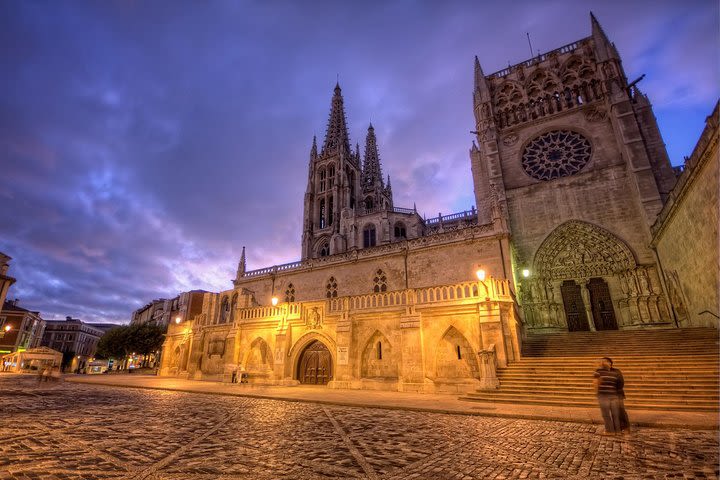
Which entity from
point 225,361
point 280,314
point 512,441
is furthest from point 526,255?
point 225,361

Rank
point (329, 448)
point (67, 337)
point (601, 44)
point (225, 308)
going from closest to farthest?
point (329, 448), point (225, 308), point (601, 44), point (67, 337)

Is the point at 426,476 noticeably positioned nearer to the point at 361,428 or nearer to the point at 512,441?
the point at 512,441

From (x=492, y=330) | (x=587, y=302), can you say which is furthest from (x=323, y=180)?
(x=492, y=330)

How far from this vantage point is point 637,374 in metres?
10.7

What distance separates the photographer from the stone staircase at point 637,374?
9195 millimetres

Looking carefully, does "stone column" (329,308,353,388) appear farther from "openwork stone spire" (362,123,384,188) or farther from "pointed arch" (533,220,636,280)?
"openwork stone spire" (362,123,384,188)

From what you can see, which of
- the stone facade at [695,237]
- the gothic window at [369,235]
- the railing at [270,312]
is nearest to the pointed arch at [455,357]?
the railing at [270,312]

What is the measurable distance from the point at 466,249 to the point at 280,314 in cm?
1303

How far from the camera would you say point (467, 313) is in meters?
14.0

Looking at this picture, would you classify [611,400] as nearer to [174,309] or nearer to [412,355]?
[412,355]

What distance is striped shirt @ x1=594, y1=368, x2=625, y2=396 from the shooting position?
6406mm

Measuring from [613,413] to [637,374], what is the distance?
6.36 m

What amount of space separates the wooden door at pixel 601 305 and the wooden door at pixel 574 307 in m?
0.60

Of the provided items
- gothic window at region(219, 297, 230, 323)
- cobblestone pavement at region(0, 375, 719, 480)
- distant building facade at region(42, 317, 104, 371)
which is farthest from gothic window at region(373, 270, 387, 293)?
distant building facade at region(42, 317, 104, 371)
